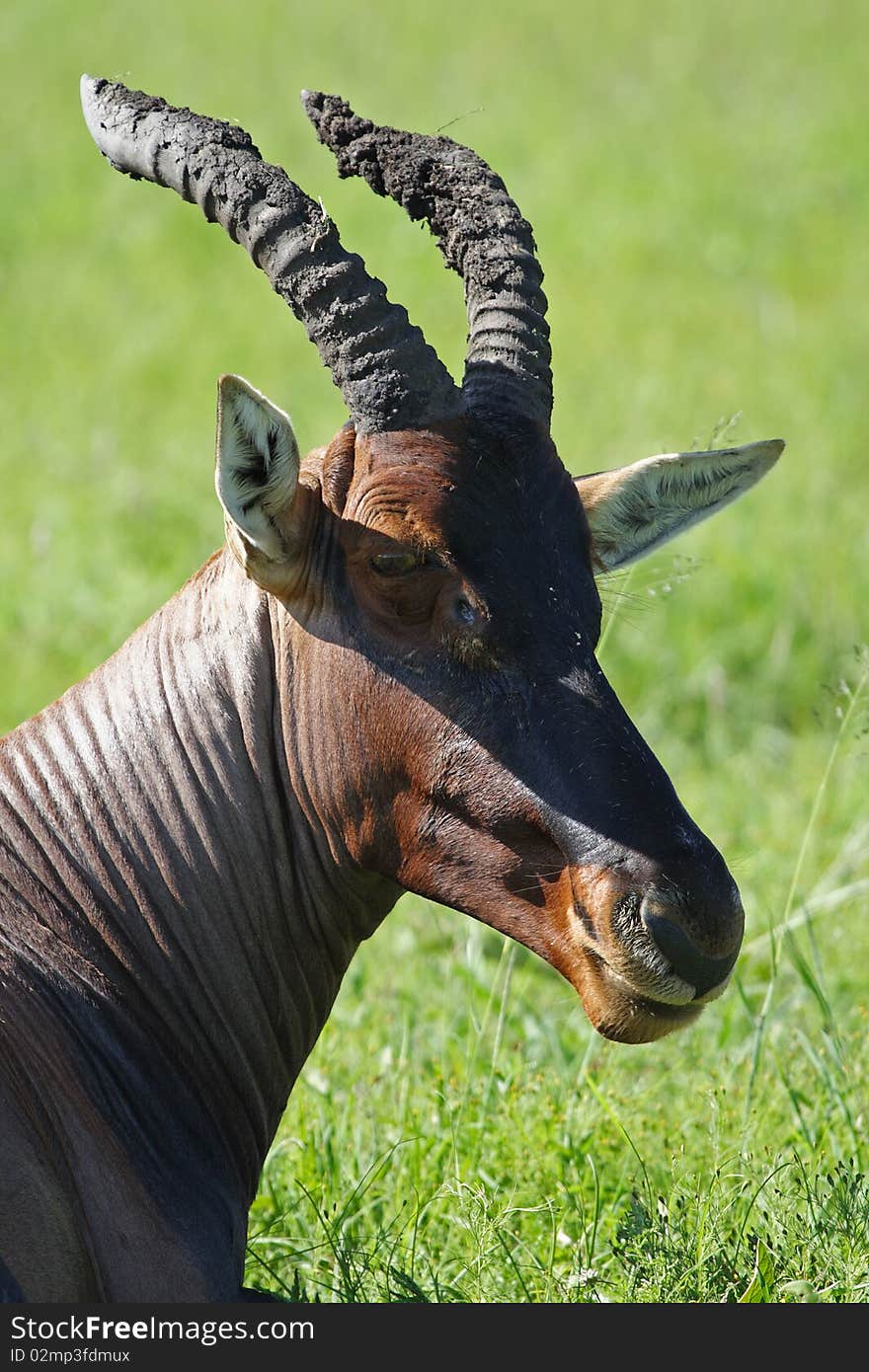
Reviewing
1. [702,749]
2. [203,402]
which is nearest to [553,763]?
[702,749]

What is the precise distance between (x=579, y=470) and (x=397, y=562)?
9059 millimetres

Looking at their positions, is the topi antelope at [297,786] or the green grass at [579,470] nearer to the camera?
the topi antelope at [297,786]

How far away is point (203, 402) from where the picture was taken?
53.6 feet

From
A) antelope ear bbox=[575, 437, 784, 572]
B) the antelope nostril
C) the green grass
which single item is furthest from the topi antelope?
the green grass

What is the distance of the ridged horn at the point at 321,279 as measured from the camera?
404 cm

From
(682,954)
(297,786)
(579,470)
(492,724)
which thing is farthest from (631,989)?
(579,470)

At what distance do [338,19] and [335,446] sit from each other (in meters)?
27.0

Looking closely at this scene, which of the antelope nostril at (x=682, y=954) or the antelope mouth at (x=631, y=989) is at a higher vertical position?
the antelope nostril at (x=682, y=954)

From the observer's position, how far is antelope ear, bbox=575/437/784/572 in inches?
180

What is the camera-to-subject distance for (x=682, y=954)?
3.68 meters

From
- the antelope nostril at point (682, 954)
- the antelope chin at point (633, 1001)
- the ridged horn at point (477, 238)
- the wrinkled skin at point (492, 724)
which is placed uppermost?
the ridged horn at point (477, 238)

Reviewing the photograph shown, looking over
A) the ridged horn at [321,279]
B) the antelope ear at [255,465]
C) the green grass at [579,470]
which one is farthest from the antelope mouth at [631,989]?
the ridged horn at [321,279]

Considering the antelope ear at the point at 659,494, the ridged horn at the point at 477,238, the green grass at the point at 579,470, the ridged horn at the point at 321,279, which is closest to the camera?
the ridged horn at the point at 321,279

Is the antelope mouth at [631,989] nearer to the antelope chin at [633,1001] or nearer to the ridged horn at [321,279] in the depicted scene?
the antelope chin at [633,1001]
